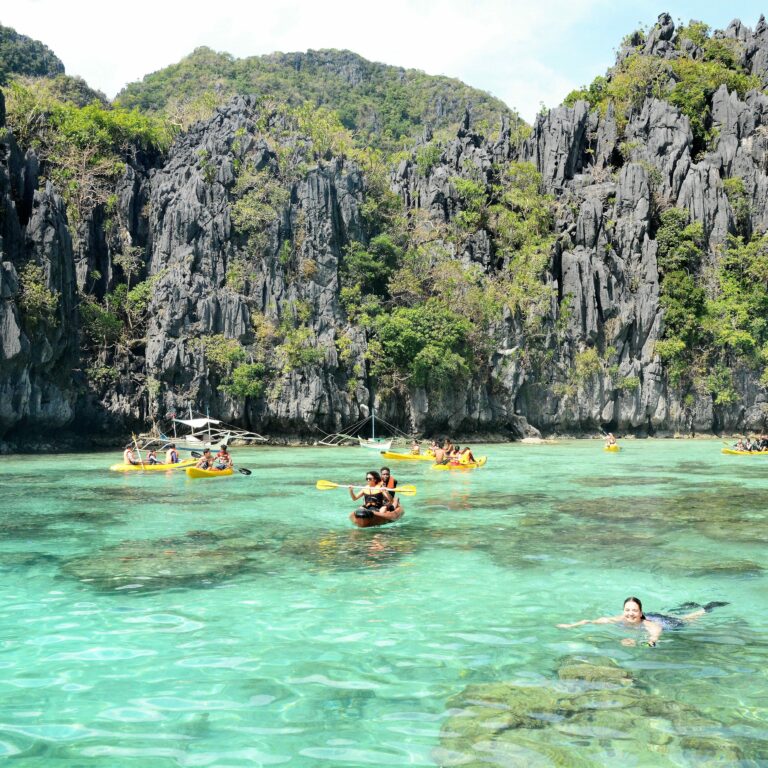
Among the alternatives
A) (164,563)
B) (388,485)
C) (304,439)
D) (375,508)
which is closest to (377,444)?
(304,439)

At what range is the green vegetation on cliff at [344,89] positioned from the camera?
7969 centimetres

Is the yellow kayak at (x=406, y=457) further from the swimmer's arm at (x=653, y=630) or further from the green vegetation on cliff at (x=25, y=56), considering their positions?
the green vegetation on cliff at (x=25, y=56)

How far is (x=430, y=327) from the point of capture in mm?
45844

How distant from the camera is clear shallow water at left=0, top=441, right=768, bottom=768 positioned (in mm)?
5434

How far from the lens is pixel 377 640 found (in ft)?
25.2

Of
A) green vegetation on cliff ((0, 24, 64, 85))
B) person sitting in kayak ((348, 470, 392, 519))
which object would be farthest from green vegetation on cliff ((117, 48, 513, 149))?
person sitting in kayak ((348, 470, 392, 519))

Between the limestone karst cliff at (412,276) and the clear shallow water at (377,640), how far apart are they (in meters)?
26.6

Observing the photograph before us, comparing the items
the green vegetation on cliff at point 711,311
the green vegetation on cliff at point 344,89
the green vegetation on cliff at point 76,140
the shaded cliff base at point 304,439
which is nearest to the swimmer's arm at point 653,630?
the shaded cliff base at point 304,439

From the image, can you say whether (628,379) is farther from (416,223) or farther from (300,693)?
(300,693)

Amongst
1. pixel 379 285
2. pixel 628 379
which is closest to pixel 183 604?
pixel 379 285

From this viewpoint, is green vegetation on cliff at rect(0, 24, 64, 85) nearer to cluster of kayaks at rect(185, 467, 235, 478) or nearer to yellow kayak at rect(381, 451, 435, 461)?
yellow kayak at rect(381, 451, 435, 461)

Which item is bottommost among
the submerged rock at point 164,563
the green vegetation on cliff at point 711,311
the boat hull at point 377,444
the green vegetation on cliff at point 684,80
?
the submerged rock at point 164,563

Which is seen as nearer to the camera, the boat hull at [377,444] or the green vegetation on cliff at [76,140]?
the boat hull at [377,444]

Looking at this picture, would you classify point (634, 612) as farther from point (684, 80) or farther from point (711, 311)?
point (684, 80)
